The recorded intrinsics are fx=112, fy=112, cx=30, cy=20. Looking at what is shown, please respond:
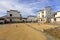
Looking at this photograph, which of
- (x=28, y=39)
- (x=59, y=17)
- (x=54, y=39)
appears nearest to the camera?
(x=28, y=39)

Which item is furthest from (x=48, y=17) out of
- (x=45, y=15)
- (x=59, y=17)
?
(x=59, y=17)

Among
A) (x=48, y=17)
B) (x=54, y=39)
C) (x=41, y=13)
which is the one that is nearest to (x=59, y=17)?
(x=48, y=17)

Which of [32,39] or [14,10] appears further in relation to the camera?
[14,10]

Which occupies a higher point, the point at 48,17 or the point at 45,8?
the point at 45,8

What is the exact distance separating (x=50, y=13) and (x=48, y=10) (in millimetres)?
1865

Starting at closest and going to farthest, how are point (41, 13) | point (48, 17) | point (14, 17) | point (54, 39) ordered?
point (54, 39) → point (14, 17) → point (48, 17) → point (41, 13)

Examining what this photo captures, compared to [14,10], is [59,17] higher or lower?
lower

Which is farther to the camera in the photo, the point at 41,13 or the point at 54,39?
the point at 41,13

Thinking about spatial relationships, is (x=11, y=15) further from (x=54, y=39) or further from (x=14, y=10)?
(x=54, y=39)

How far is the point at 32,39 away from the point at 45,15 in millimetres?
46042

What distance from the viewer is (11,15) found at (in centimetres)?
5503

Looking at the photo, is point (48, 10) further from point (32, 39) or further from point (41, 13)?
point (32, 39)

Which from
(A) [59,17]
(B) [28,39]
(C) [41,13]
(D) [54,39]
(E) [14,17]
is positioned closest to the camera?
(B) [28,39]

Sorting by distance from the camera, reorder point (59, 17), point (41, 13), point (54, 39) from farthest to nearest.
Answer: point (41, 13) → point (59, 17) → point (54, 39)
